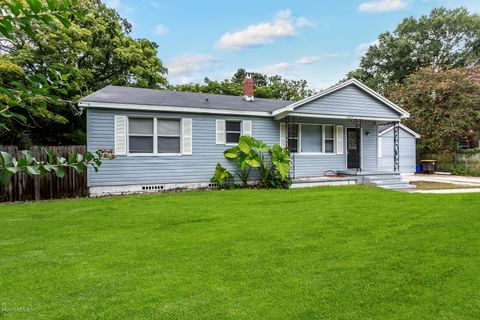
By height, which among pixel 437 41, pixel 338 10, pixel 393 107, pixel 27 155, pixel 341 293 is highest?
pixel 437 41

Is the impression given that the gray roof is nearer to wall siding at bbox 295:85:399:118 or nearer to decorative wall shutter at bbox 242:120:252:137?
decorative wall shutter at bbox 242:120:252:137

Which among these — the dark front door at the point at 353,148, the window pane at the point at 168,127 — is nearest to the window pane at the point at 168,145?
the window pane at the point at 168,127

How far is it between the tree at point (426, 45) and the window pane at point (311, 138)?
Answer: 15.9 meters

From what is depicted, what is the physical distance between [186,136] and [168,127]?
0.66 metres

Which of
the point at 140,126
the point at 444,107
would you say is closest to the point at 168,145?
the point at 140,126

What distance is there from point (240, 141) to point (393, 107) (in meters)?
6.98

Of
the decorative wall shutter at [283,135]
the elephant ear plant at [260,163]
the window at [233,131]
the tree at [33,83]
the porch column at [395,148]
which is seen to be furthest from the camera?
the porch column at [395,148]

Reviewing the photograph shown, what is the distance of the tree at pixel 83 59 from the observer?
48.7ft

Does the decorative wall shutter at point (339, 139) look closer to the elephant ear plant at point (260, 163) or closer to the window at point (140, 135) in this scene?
the elephant ear plant at point (260, 163)

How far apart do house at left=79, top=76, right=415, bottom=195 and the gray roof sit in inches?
1.4

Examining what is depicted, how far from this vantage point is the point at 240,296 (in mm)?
3002

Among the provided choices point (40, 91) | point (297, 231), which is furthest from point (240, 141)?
point (40, 91)

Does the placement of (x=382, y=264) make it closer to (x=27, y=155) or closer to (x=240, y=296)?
(x=240, y=296)

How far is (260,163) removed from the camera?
11656 mm
